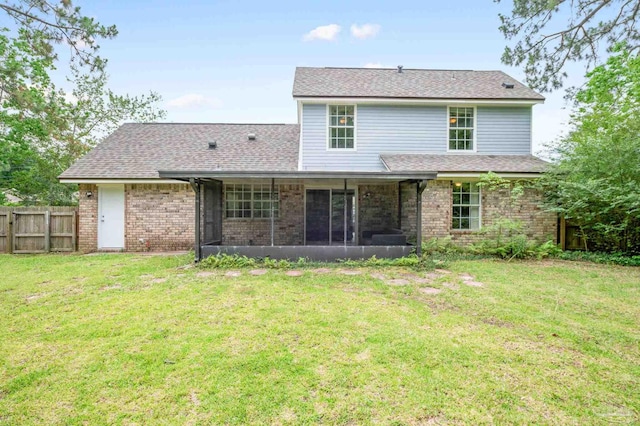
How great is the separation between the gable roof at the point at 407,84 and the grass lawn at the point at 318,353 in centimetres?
725

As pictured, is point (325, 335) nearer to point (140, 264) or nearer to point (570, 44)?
point (140, 264)

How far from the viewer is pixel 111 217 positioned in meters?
10.9

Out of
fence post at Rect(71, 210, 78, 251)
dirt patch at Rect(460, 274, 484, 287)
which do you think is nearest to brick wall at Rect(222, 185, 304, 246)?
fence post at Rect(71, 210, 78, 251)

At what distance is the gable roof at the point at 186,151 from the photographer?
35.9ft

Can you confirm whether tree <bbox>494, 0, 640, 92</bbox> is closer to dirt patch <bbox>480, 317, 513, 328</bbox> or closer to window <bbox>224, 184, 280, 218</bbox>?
dirt patch <bbox>480, 317, 513, 328</bbox>

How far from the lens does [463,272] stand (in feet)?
24.4

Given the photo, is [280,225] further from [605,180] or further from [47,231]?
[605,180]

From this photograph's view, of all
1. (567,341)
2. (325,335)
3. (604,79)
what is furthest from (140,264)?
(604,79)

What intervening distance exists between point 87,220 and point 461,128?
12882mm

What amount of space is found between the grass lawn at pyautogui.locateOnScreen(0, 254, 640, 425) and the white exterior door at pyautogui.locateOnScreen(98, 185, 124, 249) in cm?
466

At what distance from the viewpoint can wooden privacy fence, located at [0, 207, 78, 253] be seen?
408 inches

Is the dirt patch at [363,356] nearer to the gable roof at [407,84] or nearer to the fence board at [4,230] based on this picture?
the gable roof at [407,84]

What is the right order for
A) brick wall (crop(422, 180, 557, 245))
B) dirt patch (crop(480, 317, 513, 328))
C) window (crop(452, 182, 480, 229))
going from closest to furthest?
dirt patch (crop(480, 317, 513, 328)), brick wall (crop(422, 180, 557, 245)), window (crop(452, 182, 480, 229))

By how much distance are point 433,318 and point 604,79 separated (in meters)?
17.3
